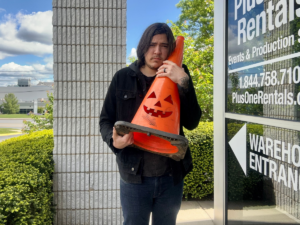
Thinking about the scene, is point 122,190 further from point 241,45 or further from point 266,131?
point 241,45

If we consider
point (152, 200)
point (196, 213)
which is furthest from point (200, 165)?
point (152, 200)

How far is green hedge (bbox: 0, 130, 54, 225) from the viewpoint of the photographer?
1978mm

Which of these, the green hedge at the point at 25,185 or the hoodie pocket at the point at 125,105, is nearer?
the hoodie pocket at the point at 125,105

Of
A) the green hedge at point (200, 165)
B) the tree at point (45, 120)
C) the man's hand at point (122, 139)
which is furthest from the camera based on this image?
the tree at point (45, 120)

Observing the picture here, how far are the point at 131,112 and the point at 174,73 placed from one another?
41cm

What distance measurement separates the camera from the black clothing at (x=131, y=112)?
1.70m

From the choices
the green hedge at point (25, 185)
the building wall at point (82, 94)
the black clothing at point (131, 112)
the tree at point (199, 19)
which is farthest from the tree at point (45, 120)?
the tree at point (199, 19)

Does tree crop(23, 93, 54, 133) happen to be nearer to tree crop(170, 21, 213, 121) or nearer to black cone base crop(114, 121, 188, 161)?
tree crop(170, 21, 213, 121)

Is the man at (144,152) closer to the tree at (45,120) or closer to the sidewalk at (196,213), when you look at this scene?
the sidewalk at (196,213)

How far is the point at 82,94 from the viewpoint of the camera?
3.04 m

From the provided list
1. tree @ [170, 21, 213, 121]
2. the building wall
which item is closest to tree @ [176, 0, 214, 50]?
tree @ [170, 21, 213, 121]

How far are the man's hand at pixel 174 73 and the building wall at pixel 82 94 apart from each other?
1536 millimetres

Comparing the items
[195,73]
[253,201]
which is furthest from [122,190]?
[195,73]

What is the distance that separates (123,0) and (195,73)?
603 cm
